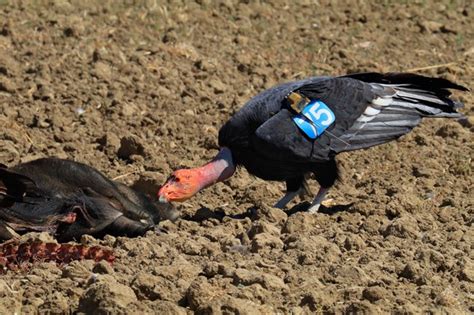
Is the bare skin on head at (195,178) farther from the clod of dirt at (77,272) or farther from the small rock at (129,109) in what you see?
the small rock at (129,109)

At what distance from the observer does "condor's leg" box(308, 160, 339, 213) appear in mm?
8953

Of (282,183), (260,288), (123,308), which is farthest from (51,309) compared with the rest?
(282,183)

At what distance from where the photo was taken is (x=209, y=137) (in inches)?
400

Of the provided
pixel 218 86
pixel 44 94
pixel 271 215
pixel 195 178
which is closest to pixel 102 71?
pixel 44 94

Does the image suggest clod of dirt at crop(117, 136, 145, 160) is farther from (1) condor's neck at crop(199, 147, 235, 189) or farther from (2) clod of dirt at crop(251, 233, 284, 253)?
(2) clod of dirt at crop(251, 233, 284, 253)

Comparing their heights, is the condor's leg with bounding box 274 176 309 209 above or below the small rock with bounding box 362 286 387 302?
below

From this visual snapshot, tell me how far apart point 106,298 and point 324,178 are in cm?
335

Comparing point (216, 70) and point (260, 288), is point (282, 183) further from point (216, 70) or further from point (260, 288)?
point (260, 288)

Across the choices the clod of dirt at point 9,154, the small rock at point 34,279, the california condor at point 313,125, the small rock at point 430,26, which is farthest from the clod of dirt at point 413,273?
the small rock at point 430,26

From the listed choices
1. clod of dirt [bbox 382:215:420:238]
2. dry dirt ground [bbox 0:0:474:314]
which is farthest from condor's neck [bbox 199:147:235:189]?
clod of dirt [bbox 382:215:420:238]

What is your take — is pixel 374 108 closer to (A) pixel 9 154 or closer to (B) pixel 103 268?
(A) pixel 9 154

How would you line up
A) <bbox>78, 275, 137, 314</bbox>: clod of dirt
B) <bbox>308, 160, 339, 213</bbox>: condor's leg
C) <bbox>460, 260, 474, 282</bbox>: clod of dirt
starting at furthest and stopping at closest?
<bbox>308, 160, 339, 213</bbox>: condor's leg
<bbox>460, 260, 474, 282</bbox>: clod of dirt
<bbox>78, 275, 137, 314</bbox>: clod of dirt

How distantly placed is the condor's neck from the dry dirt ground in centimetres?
24

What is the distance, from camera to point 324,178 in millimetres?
8977
